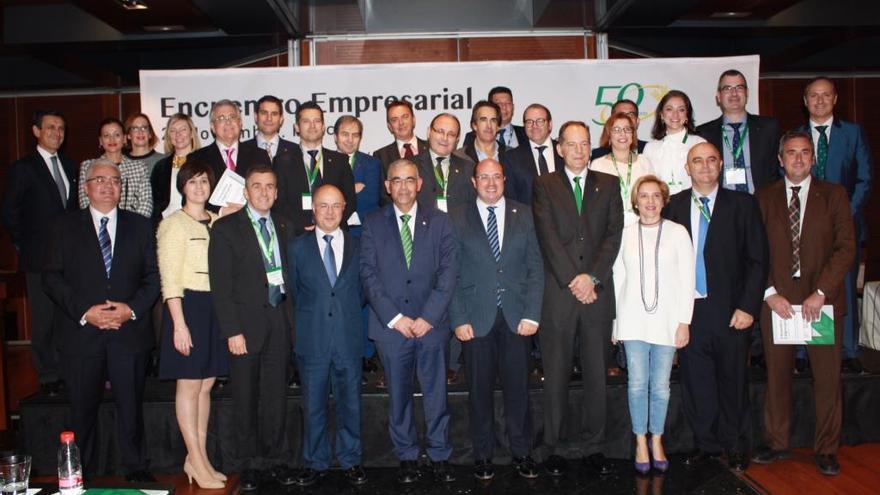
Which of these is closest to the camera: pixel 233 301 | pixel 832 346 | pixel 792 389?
pixel 233 301

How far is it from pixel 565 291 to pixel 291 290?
1510 mm

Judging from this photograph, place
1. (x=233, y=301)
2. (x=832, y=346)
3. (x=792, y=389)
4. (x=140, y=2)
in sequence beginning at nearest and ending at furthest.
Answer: (x=233, y=301), (x=832, y=346), (x=792, y=389), (x=140, y=2)

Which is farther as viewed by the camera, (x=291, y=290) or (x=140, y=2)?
(x=140, y=2)

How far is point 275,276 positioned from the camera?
3.72 m

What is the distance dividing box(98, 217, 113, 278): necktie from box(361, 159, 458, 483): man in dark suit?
137 cm

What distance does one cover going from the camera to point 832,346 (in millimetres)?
3896

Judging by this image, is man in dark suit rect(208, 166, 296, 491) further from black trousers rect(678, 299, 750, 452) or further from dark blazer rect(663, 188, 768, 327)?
dark blazer rect(663, 188, 768, 327)

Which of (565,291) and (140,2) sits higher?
(140,2)

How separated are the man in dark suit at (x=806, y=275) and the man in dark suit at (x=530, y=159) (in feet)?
4.26

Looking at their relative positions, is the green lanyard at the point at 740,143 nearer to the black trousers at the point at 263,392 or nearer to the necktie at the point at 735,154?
the necktie at the point at 735,154

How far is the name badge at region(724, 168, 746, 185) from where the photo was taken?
4.21 m

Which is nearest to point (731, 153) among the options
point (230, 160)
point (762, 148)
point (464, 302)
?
point (762, 148)

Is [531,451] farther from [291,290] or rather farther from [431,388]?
[291,290]

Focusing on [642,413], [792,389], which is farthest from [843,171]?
[642,413]
